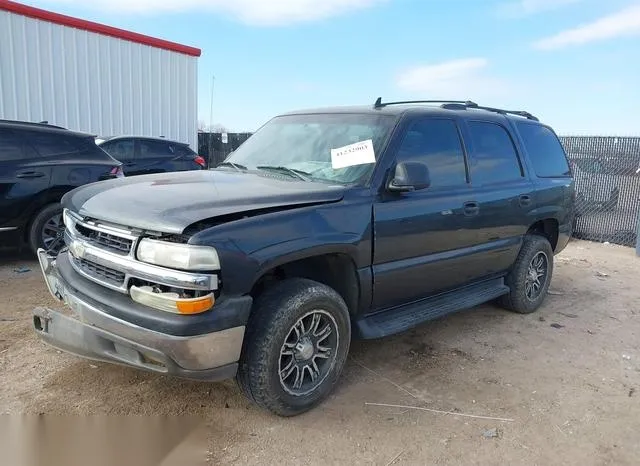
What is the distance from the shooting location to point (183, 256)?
2678mm

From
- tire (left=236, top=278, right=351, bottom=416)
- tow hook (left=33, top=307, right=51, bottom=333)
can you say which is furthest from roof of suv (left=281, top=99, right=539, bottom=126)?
tow hook (left=33, top=307, right=51, bottom=333)

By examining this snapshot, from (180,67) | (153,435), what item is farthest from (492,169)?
(180,67)

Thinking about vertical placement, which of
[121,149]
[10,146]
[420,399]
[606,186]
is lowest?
[420,399]

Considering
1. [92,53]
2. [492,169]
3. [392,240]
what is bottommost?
[392,240]

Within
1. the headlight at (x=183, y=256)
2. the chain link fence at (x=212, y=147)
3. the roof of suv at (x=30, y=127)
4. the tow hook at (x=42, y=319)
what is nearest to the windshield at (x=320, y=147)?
the headlight at (x=183, y=256)

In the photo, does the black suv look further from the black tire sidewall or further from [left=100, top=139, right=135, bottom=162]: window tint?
[left=100, top=139, right=135, bottom=162]: window tint

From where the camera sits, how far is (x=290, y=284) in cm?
321

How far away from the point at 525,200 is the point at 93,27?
11549 mm

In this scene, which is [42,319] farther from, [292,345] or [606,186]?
[606,186]

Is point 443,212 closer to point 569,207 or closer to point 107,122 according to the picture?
point 569,207

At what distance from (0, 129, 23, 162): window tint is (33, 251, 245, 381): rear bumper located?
393 cm

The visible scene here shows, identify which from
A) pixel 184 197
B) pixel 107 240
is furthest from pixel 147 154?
pixel 184 197

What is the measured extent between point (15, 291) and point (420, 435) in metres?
4.34

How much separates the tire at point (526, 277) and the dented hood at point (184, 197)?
8.67 ft
